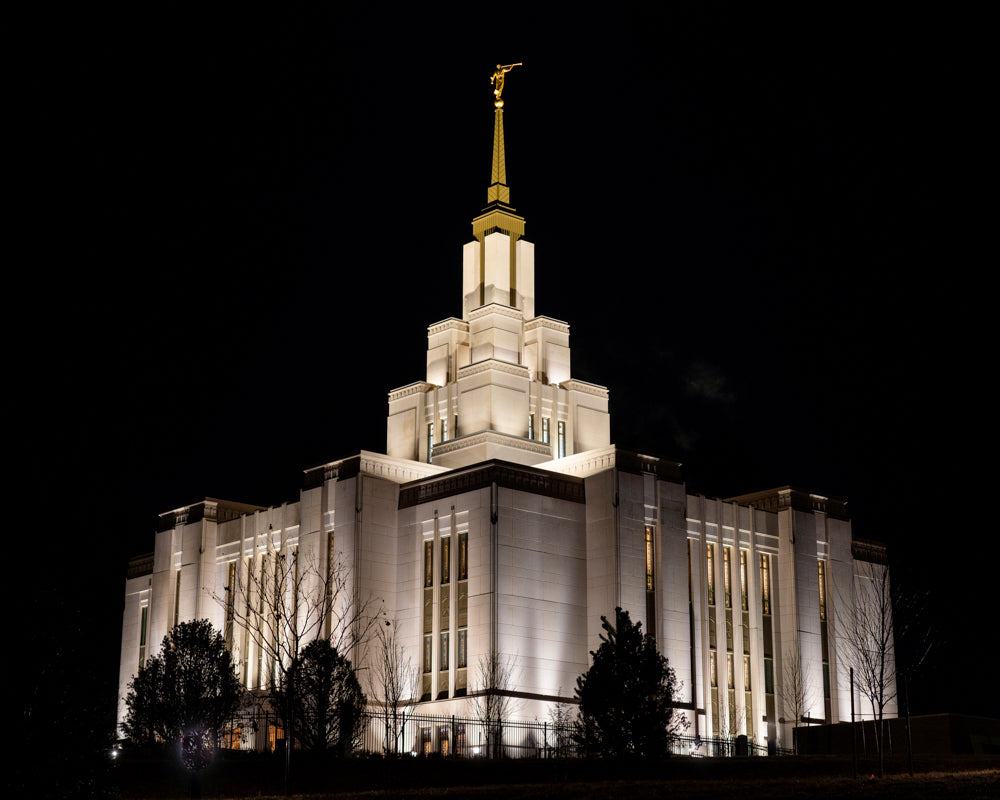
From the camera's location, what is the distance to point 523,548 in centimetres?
6256

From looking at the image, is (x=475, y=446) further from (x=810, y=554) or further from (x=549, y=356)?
(x=810, y=554)

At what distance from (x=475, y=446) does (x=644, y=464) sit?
9685mm

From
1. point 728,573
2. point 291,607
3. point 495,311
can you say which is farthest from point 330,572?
point 728,573

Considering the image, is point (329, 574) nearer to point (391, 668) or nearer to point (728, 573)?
point (391, 668)

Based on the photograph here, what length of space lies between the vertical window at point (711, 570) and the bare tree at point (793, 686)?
562cm

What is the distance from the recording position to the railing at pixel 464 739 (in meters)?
56.5

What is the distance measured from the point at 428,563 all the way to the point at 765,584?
1887 centimetres

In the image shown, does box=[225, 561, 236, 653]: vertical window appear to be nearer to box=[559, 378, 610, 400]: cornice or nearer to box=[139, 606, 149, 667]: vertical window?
box=[139, 606, 149, 667]: vertical window

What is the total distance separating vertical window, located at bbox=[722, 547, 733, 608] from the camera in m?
69.4

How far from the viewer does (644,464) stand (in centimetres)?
6644

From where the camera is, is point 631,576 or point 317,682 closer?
point 317,682

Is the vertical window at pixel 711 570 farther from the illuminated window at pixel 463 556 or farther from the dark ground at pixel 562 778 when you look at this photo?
the dark ground at pixel 562 778

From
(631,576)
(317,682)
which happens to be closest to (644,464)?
(631,576)

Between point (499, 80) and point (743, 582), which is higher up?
point (499, 80)
